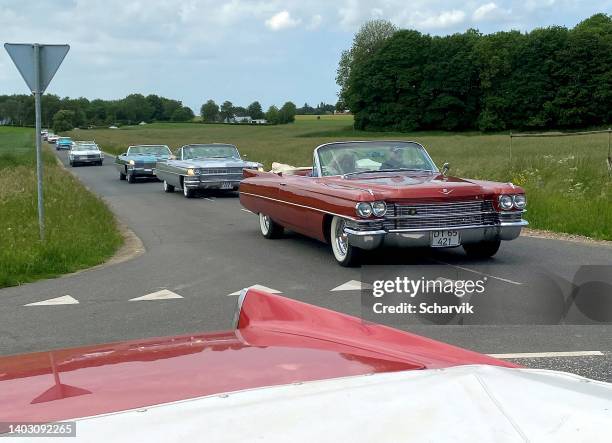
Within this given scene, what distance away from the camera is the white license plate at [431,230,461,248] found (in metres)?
8.04

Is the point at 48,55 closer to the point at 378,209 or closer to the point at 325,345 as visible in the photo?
the point at 378,209

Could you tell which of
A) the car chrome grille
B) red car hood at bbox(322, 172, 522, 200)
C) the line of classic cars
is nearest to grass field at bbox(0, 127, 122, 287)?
the line of classic cars

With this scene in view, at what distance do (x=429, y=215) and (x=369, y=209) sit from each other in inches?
26.2

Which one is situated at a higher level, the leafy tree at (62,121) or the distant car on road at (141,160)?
Answer: the leafy tree at (62,121)

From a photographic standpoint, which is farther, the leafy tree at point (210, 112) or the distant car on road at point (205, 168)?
the leafy tree at point (210, 112)

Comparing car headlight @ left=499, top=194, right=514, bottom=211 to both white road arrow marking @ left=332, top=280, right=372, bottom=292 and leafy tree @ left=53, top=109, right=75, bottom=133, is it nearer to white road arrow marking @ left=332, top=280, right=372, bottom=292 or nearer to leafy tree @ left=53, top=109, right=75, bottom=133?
white road arrow marking @ left=332, top=280, right=372, bottom=292

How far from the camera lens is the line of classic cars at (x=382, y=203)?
798 cm

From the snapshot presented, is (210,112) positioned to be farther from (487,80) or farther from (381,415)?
(381,415)

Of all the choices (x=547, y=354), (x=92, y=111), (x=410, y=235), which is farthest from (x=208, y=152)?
(x=92, y=111)

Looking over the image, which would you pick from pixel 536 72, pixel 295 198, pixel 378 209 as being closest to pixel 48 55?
pixel 295 198

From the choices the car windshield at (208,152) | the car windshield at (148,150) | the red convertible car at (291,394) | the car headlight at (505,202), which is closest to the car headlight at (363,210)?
the car headlight at (505,202)

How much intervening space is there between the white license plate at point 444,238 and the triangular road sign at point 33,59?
17.3 ft

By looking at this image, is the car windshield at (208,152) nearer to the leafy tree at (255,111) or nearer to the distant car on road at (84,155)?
the distant car on road at (84,155)

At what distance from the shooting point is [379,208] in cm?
792
